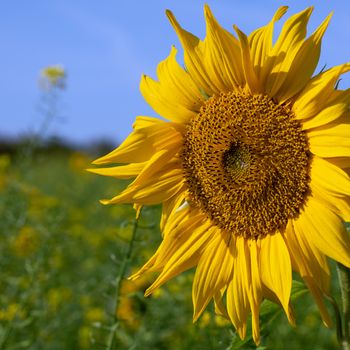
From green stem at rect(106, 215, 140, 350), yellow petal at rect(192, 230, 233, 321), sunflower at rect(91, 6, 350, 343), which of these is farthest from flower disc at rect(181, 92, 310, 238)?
green stem at rect(106, 215, 140, 350)

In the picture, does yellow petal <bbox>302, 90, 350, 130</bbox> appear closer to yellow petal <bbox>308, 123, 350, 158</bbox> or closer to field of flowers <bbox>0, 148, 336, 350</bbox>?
yellow petal <bbox>308, 123, 350, 158</bbox>

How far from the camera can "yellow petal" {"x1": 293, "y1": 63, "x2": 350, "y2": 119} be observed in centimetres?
185

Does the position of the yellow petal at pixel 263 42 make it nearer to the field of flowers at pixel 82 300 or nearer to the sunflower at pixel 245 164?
the sunflower at pixel 245 164

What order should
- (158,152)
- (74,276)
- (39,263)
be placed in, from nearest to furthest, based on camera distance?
(158,152) < (39,263) < (74,276)

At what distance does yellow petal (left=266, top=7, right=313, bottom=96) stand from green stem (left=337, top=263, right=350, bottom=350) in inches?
23.8

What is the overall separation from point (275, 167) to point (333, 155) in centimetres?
24

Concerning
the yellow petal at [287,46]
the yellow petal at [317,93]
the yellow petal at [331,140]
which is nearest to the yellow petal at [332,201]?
the yellow petal at [331,140]

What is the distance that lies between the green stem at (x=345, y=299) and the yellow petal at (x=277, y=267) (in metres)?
0.17

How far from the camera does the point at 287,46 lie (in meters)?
1.93

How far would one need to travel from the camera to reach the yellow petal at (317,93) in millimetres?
1846

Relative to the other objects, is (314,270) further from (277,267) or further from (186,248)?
(186,248)

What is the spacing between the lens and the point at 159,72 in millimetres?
2213

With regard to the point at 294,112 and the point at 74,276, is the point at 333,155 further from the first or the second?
the point at 74,276

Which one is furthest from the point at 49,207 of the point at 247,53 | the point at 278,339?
the point at 247,53
